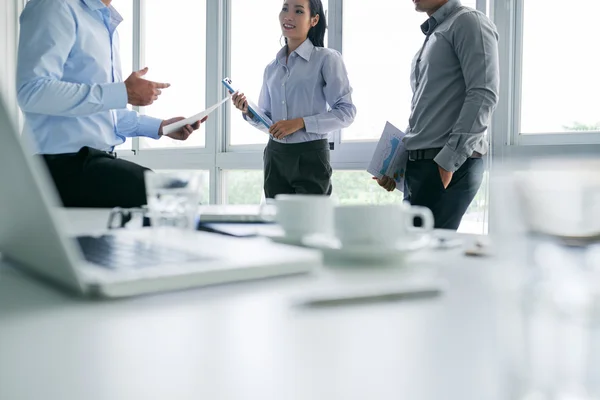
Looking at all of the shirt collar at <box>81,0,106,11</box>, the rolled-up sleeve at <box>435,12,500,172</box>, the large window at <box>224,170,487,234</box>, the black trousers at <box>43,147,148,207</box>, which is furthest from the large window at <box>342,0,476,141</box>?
the black trousers at <box>43,147,148,207</box>

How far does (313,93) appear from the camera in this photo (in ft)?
8.25

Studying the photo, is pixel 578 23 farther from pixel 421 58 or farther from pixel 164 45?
pixel 164 45

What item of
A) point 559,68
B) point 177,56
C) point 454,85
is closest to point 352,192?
point 454,85

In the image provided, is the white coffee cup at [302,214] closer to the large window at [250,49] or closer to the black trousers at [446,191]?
the black trousers at [446,191]

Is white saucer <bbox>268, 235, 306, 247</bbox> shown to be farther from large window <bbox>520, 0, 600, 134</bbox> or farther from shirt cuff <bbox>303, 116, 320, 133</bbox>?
large window <bbox>520, 0, 600, 134</bbox>

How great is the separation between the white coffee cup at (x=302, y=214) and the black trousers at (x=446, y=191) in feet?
4.53

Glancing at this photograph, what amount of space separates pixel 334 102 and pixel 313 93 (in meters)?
0.11

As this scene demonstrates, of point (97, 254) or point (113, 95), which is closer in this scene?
point (97, 254)

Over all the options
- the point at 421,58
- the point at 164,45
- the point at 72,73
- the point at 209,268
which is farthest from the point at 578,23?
the point at 164,45

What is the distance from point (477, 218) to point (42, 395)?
2.47 metres

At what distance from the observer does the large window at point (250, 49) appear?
3369 millimetres

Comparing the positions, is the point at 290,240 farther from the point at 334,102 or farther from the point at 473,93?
the point at 334,102

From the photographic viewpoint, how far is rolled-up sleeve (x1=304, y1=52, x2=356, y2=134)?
2432 mm

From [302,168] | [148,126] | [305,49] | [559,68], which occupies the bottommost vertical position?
[302,168]
